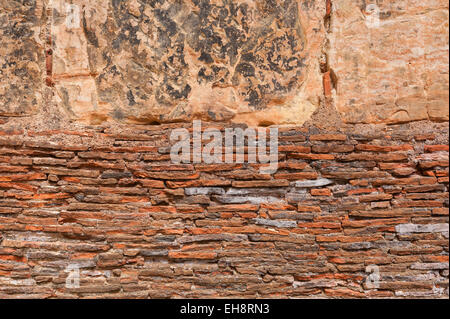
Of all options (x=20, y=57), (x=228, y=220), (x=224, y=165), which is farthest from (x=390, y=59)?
(x=20, y=57)

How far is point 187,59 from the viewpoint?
235cm

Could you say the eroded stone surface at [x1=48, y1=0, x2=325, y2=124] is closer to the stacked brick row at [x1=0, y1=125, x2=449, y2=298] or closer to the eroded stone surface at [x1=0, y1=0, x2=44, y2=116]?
the eroded stone surface at [x1=0, y1=0, x2=44, y2=116]

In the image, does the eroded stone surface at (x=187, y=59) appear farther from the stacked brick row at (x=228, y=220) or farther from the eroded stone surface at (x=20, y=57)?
the stacked brick row at (x=228, y=220)

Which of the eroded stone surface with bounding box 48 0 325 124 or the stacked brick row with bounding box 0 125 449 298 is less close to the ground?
the eroded stone surface with bounding box 48 0 325 124

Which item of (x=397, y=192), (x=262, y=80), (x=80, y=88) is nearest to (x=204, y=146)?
(x=262, y=80)

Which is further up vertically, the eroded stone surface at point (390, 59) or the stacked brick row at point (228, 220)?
the eroded stone surface at point (390, 59)

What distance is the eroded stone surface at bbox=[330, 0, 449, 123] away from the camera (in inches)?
90.0

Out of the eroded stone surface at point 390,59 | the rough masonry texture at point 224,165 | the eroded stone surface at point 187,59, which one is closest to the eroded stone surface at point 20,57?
the rough masonry texture at point 224,165

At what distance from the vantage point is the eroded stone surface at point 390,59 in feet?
7.50

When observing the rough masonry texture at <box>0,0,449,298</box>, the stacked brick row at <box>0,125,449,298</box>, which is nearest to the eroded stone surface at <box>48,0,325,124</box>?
the rough masonry texture at <box>0,0,449,298</box>

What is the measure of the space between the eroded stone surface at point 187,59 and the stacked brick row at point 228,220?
1.01ft

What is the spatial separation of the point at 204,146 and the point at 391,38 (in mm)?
1432

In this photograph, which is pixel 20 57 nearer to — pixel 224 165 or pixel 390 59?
pixel 224 165

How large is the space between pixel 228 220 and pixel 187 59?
111cm
